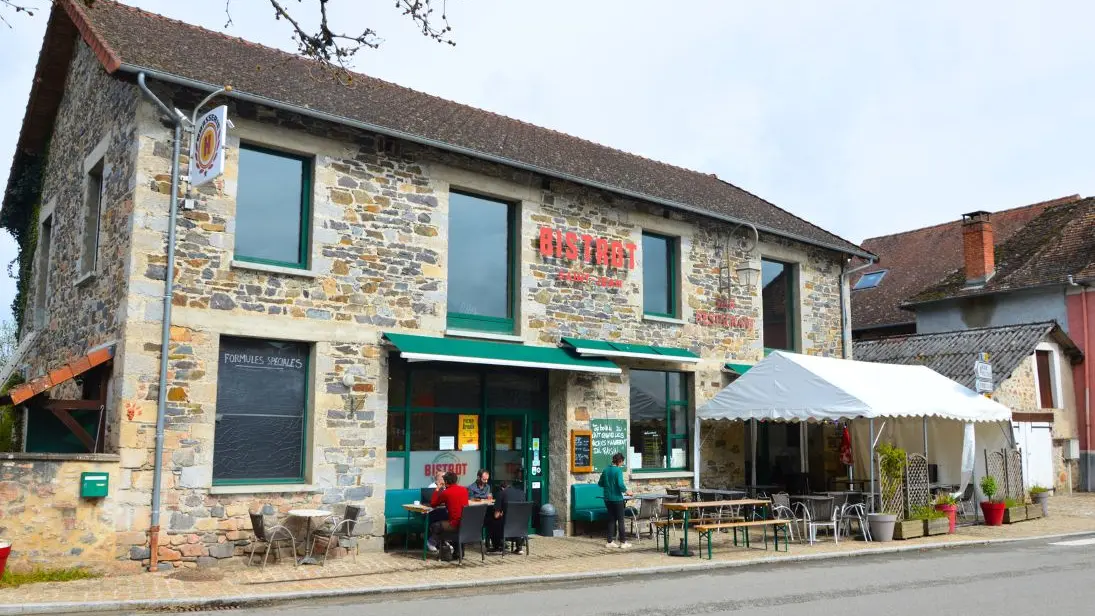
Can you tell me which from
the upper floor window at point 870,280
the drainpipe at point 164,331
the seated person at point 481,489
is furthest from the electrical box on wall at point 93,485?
the upper floor window at point 870,280

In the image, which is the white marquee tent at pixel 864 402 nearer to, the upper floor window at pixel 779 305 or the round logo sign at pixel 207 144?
the upper floor window at pixel 779 305

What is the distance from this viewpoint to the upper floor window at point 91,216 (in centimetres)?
1179

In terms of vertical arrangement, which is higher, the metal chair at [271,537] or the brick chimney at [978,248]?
the brick chimney at [978,248]

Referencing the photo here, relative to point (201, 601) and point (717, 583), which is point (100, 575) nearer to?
point (201, 601)

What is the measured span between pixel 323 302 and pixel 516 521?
3.56 m

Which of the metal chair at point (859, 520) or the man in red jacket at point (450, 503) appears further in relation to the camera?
the metal chair at point (859, 520)

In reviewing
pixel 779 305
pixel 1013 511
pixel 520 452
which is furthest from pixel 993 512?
pixel 520 452

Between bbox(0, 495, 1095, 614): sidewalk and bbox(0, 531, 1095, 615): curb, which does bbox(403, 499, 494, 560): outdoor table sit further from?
bbox(0, 531, 1095, 615): curb

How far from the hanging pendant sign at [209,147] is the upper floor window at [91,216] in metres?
2.39

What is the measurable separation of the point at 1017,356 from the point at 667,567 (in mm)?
14422

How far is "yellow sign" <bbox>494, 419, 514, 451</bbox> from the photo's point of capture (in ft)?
42.6

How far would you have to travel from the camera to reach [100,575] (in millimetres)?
9086

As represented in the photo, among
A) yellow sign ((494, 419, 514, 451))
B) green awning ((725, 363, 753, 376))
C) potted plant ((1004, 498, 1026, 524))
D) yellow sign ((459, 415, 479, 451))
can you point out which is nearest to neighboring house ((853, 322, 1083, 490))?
potted plant ((1004, 498, 1026, 524))

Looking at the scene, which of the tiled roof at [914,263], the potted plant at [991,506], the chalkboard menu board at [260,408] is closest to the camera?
the chalkboard menu board at [260,408]
